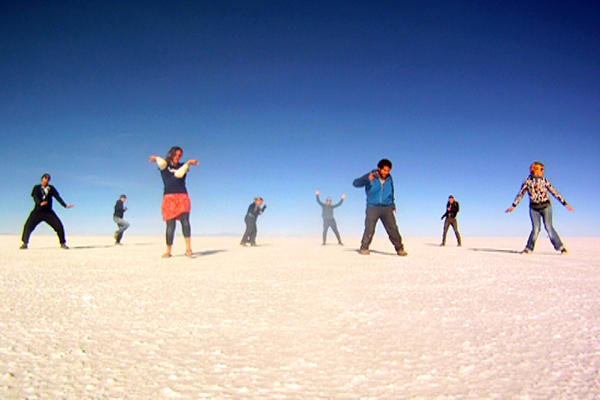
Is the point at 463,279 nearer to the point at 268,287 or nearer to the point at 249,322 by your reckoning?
the point at 268,287

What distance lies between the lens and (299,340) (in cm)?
224

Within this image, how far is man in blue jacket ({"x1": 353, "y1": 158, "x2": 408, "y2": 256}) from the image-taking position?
8.40 meters

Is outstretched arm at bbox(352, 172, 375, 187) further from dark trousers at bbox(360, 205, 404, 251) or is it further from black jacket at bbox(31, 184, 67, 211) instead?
black jacket at bbox(31, 184, 67, 211)

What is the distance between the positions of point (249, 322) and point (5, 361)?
4.27 ft

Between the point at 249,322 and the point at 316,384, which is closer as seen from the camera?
the point at 316,384

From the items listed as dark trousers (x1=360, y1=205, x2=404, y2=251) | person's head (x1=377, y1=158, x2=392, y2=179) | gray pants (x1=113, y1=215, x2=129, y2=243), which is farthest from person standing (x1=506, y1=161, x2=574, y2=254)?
gray pants (x1=113, y1=215, x2=129, y2=243)

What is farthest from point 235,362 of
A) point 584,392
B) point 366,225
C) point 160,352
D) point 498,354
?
point 366,225

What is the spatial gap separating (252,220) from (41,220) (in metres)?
6.49

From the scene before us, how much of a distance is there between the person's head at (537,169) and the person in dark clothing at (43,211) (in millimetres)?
11872

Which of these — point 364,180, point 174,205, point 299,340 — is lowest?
point 299,340

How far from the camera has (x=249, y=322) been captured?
8.70 feet

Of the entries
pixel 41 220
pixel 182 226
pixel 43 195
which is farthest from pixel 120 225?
pixel 182 226

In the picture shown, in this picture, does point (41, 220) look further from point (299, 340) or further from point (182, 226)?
point (299, 340)

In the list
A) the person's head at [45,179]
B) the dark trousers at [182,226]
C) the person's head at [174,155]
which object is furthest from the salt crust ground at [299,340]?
the person's head at [45,179]
